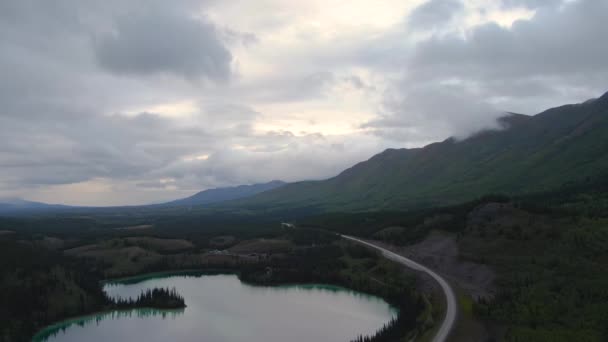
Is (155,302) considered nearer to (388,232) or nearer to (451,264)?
(451,264)

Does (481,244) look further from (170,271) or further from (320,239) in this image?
(170,271)

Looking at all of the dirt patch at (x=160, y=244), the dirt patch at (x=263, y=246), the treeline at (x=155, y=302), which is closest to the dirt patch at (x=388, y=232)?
the dirt patch at (x=263, y=246)

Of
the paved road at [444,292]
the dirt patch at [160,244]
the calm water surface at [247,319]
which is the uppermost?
the dirt patch at [160,244]

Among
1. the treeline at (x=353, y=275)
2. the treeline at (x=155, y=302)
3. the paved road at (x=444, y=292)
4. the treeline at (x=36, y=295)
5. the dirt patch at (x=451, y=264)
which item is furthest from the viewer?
the treeline at (x=155, y=302)

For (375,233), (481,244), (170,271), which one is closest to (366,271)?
(481,244)

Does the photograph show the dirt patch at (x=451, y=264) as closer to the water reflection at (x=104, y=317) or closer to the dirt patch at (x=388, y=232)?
the dirt patch at (x=388, y=232)

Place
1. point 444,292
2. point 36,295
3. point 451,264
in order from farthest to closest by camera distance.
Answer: point 451,264 → point 36,295 → point 444,292

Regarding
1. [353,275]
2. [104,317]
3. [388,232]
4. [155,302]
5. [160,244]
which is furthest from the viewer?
[160,244]

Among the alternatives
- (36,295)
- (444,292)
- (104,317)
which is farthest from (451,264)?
(36,295)
